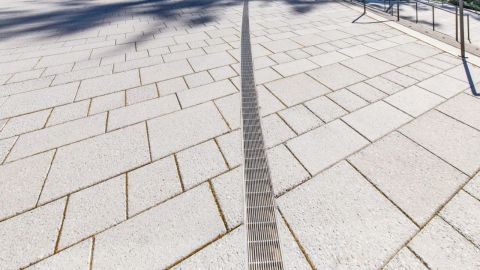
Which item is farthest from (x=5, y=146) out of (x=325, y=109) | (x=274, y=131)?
(x=325, y=109)

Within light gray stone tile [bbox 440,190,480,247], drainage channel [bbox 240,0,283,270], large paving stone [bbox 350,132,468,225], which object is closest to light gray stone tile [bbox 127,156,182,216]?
drainage channel [bbox 240,0,283,270]

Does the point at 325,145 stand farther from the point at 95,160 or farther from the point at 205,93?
the point at 95,160

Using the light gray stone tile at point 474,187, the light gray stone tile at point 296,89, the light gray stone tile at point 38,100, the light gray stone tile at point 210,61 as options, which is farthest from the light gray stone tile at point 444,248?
the light gray stone tile at point 38,100

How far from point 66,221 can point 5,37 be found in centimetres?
753

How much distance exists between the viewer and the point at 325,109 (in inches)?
116

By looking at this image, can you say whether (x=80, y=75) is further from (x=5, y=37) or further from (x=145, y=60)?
(x=5, y=37)

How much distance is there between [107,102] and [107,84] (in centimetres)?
64

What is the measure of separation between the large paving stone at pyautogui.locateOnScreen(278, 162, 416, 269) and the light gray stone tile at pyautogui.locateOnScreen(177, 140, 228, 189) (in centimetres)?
69

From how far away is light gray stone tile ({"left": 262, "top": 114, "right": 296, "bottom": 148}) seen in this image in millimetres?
2518

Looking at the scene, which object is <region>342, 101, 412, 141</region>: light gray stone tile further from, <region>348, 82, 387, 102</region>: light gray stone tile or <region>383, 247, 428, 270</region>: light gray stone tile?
<region>383, 247, 428, 270</region>: light gray stone tile

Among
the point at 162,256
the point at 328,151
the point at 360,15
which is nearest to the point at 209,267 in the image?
the point at 162,256

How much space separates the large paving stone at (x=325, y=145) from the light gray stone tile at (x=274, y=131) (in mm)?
109

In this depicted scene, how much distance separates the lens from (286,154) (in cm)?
234

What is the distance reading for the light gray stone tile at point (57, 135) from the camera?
2.49 meters
